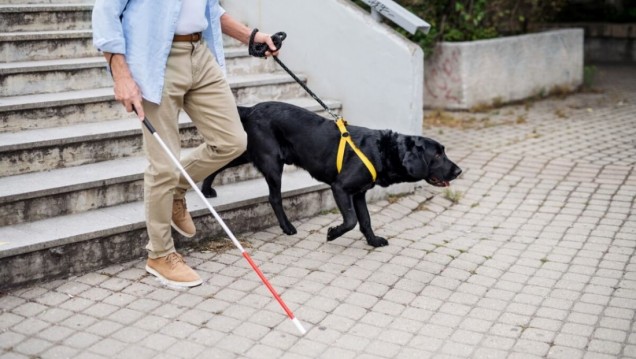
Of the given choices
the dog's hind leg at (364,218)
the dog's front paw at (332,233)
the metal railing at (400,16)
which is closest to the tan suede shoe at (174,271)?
the dog's front paw at (332,233)

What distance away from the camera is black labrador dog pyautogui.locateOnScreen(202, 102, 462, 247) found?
5387mm

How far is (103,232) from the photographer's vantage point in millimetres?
4980

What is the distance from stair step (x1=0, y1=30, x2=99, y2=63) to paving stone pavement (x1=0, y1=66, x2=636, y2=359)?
2.34 m

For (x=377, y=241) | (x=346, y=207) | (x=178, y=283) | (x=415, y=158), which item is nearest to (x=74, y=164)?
(x=178, y=283)

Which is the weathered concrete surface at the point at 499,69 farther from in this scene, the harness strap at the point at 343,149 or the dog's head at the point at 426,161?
the harness strap at the point at 343,149

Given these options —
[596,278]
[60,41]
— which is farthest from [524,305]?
[60,41]

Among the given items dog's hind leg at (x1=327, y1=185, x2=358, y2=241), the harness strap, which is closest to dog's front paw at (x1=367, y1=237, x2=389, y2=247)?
dog's hind leg at (x1=327, y1=185, x2=358, y2=241)

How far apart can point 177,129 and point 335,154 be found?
3.94ft

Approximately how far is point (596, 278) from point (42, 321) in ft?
11.2

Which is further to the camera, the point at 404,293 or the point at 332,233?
the point at 332,233

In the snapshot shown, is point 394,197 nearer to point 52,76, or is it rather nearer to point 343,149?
point 343,149

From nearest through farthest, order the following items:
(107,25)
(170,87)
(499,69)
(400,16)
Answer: (107,25) < (170,87) < (400,16) < (499,69)

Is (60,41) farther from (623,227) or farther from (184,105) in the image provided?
(623,227)

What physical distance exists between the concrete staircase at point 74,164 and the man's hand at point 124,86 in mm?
994
